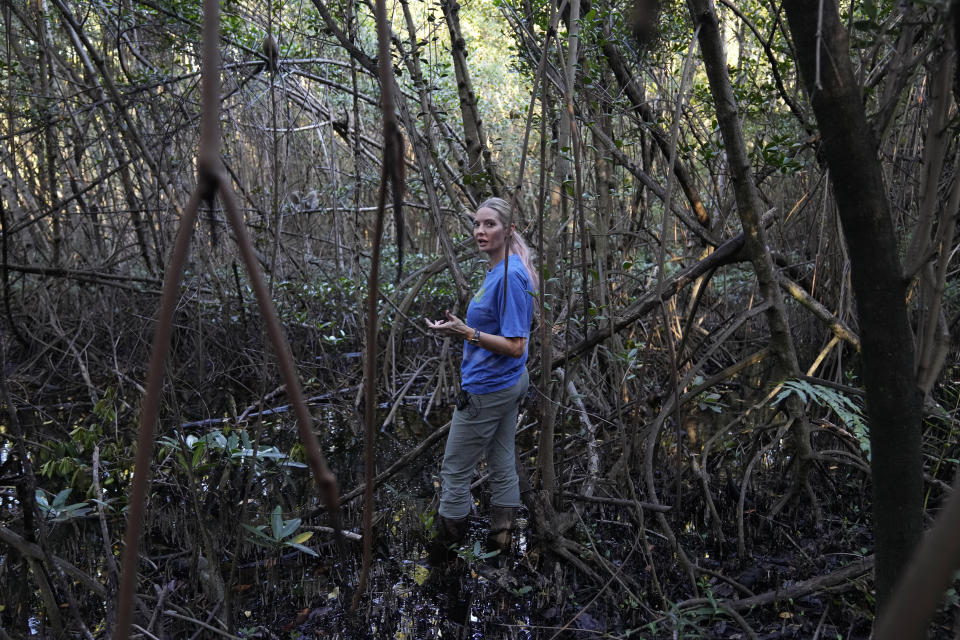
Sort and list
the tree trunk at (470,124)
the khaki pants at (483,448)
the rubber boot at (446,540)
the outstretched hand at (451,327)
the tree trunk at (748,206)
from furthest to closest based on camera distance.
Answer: the tree trunk at (470,124) < the rubber boot at (446,540) < the khaki pants at (483,448) < the outstretched hand at (451,327) < the tree trunk at (748,206)

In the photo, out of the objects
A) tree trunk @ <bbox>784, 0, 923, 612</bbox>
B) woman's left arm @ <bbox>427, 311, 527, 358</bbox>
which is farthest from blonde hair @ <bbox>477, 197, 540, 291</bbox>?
tree trunk @ <bbox>784, 0, 923, 612</bbox>

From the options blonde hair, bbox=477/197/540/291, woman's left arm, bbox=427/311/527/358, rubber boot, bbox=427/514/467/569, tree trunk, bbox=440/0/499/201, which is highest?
tree trunk, bbox=440/0/499/201

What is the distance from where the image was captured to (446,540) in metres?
3.27

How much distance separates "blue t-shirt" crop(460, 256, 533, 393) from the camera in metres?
2.96

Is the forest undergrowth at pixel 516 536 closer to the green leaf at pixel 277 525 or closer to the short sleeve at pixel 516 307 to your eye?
the green leaf at pixel 277 525

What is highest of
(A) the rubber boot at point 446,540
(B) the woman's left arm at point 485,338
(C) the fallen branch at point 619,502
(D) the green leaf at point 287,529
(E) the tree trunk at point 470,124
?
(E) the tree trunk at point 470,124

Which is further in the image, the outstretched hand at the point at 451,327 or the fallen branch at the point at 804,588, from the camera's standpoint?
the outstretched hand at the point at 451,327

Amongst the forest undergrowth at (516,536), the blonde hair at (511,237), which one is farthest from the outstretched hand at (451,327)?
the forest undergrowth at (516,536)

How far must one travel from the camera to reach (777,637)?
239cm

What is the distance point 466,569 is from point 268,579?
0.85 m

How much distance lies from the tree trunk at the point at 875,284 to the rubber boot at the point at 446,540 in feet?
7.33

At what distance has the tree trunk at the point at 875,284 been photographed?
1096 millimetres

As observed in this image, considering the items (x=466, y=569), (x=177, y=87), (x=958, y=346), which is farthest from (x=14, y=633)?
(x=958, y=346)

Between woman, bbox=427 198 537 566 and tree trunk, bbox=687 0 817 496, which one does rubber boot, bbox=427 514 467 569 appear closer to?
woman, bbox=427 198 537 566
